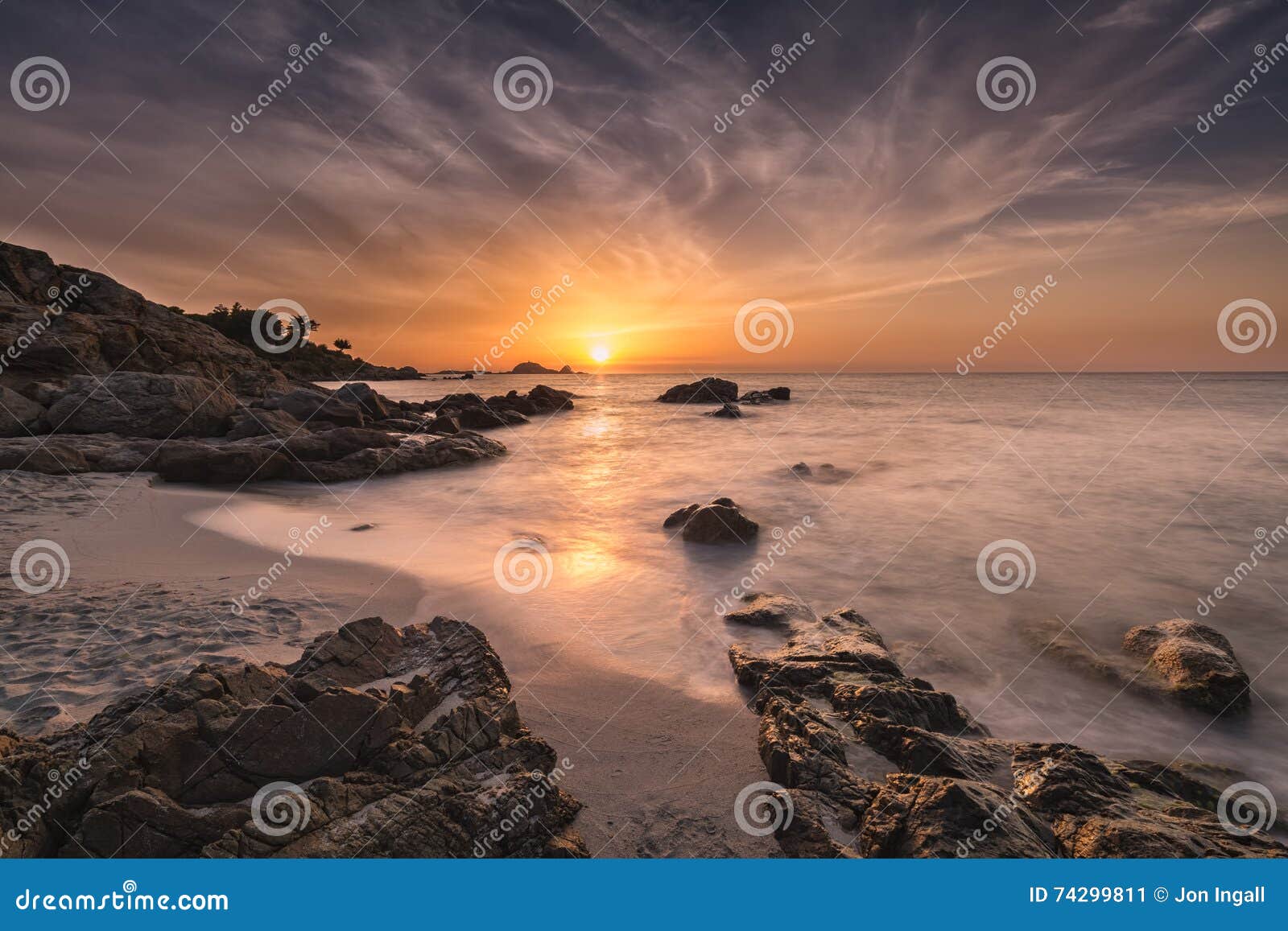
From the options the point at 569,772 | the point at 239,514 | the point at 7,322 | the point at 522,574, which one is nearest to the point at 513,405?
the point at 7,322

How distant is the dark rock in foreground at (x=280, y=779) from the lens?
2.84 meters

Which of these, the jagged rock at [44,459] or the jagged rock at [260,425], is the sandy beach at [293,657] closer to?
the jagged rock at [44,459]

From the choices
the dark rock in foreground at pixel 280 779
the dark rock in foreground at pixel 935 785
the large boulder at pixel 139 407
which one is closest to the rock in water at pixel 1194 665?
the dark rock in foreground at pixel 935 785

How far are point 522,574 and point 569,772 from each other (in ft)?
16.5

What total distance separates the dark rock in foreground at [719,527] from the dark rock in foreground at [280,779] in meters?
6.86

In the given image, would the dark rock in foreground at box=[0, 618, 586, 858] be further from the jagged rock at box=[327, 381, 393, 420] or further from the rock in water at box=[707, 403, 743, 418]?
the rock in water at box=[707, 403, 743, 418]

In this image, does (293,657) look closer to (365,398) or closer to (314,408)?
(314,408)

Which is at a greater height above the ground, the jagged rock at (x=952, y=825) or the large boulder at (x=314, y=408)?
the large boulder at (x=314, y=408)

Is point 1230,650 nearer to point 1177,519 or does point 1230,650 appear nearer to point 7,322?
point 1177,519

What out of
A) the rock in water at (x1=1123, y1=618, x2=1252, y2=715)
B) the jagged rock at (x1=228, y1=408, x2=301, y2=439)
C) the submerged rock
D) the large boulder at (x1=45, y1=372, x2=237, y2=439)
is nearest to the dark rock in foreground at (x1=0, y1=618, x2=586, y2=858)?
the submerged rock

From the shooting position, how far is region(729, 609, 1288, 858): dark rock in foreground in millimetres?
3121

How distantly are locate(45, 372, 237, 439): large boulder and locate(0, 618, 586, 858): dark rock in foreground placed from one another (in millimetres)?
15503

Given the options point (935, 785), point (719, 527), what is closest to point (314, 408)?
point (719, 527)

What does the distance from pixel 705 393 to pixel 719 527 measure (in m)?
45.2
